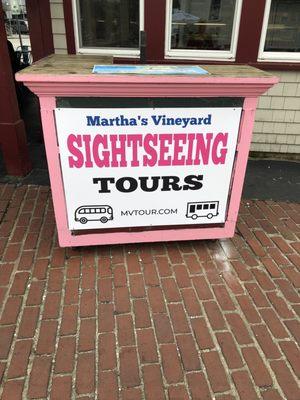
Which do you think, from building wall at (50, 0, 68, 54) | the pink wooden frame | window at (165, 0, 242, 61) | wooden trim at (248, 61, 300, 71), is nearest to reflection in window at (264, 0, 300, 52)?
wooden trim at (248, 61, 300, 71)

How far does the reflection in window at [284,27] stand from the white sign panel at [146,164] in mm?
2466

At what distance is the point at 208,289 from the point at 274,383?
796mm

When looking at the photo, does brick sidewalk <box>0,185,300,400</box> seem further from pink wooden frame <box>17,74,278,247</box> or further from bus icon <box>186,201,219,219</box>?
pink wooden frame <box>17,74,278,247</box>

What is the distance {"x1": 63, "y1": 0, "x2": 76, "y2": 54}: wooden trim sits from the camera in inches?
166

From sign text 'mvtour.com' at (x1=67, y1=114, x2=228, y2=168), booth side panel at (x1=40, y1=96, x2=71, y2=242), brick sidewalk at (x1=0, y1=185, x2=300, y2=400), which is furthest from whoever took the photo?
sign text 'mvtour.com' at (x1=67, y1=114, x2=228, y2=168)

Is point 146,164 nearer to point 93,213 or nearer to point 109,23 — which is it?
point 93,213

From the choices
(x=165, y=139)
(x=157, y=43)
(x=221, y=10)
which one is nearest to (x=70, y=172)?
(x=165, y=139)

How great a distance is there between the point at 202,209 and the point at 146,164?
618 millimetres

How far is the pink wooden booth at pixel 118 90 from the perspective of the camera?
2271mm

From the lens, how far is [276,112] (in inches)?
184

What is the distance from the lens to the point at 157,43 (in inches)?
171

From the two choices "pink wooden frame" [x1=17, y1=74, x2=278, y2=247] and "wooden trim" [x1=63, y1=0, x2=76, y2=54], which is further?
"wooden trim" [x1=63, y1=0, x2=76, y2=54]

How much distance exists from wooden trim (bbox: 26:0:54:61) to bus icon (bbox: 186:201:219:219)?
2946 millimetres

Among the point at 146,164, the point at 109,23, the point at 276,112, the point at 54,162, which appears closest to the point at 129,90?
the point at 146,164
